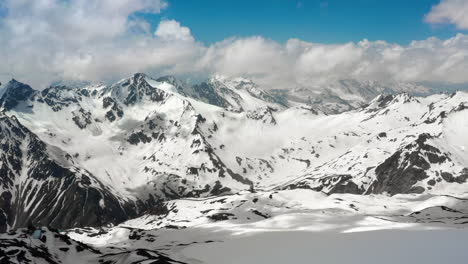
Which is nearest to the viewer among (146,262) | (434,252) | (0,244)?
(434,252)

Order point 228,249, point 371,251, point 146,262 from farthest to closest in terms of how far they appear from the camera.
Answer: point 228,249, point 146,262, point 371,251

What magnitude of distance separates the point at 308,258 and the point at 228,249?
36.3m

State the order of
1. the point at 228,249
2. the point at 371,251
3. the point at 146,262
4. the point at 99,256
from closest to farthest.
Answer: the point at 371,251 → the point at 146,262 → the point at 228,249 → the point at 99,256

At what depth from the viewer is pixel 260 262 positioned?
111 m

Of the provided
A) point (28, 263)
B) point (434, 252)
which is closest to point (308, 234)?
point (434, 252)

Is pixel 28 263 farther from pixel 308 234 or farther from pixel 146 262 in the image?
pixel 308 234

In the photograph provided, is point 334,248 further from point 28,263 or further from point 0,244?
point 0,244

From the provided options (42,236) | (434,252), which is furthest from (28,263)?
(434,252)

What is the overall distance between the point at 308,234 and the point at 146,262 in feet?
214

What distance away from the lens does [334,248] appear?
11638 centimetres

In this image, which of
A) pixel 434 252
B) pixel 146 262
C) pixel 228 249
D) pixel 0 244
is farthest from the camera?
pixel 228 249

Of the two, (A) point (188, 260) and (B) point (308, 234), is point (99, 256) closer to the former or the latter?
(A) point (188, 260)

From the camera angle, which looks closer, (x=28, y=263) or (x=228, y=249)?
(x=28, y=263)

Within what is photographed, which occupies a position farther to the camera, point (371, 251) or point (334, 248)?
point (334, 248)
